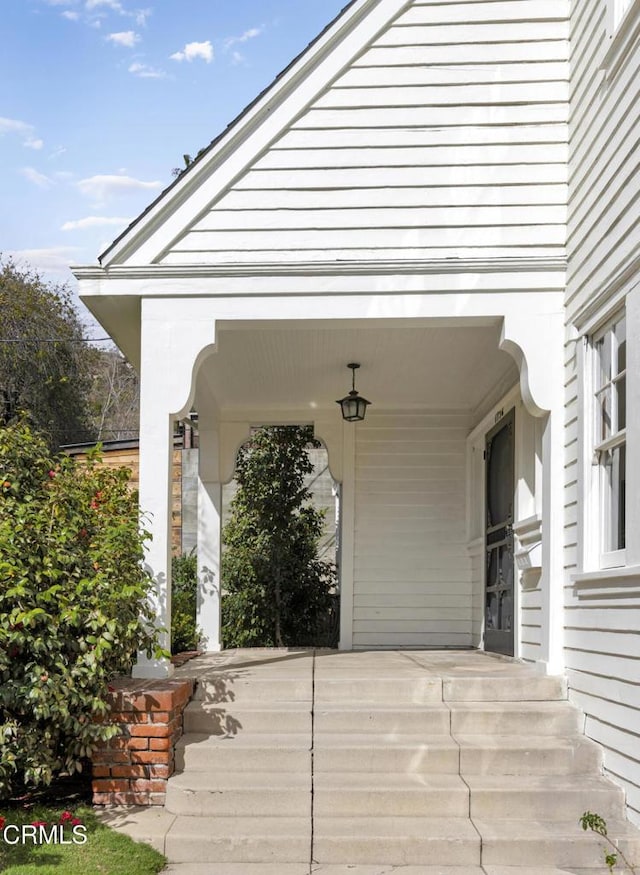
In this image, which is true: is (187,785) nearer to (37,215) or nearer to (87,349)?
(87,349)

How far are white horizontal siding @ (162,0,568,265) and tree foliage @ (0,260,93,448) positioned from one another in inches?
518

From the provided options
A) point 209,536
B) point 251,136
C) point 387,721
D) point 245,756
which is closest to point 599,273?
point 251,136

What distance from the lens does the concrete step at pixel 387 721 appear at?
519cm

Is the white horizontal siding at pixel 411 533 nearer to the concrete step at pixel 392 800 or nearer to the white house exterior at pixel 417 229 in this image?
the white house exterior at pixel 417 229

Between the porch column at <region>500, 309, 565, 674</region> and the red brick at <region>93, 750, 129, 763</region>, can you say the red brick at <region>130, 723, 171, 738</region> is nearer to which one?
the red brick at <region>93, 750, 129, 763</region>

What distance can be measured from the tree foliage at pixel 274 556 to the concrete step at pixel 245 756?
6945 mm

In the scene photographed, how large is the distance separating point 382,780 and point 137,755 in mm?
1339

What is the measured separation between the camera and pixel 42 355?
61.3ft

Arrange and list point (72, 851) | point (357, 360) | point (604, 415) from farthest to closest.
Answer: point (357, 360) < point (604, 415) < point (72, 851)

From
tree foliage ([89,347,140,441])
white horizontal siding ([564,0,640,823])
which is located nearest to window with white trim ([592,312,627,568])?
white horizontal siding ([564,0,640,823])

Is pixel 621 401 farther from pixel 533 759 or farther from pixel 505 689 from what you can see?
pixel 533 759

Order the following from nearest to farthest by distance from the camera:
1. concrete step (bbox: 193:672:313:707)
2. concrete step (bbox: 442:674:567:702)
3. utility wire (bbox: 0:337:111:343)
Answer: concrete step (bbox: 442:674:567:702) < concrete step (bbox: 193:672:313:707) < utility wire (bbox: 0:337:111:343)

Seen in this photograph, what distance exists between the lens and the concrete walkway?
4.38m

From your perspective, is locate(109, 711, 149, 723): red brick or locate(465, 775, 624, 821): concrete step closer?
locate(465, 775, 624, 821): concrete step
